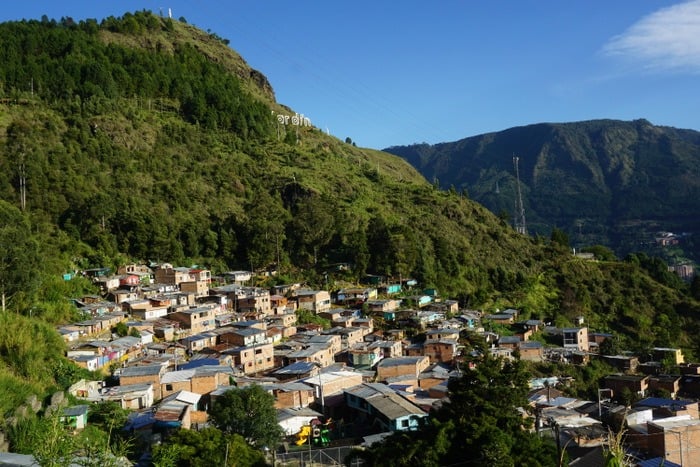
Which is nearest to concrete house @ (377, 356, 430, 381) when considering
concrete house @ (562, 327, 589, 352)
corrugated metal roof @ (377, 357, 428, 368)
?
corrugated metal roof @ (377, 357, 428, 368)

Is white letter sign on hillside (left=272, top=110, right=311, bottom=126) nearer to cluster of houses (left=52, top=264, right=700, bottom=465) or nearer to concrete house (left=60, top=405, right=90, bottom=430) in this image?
cluster of houses (left=52, top=264, right=700, bottom=465)

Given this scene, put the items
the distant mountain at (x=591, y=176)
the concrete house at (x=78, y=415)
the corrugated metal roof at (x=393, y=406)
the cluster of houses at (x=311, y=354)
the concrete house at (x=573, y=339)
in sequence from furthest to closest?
1. the distant mountain at (x=591, y=176)
2. the concrete house at (x=573, y=339)
3. the cluster of houses at (x=311, y=354)
4. the corrugated metal roof at (x=393, y=406)
5. the concrete house at (x=78, y=415)

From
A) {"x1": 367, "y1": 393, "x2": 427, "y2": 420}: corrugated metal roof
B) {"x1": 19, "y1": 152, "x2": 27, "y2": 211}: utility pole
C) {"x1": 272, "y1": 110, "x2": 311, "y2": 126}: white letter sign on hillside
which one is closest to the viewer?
{"x1": 367, "y1": 393, "x2": 427, "y2": 420}: corrugated metal roof

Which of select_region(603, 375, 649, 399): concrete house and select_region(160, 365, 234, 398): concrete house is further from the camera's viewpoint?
select_region(603, 375, 649, 399): concrete house

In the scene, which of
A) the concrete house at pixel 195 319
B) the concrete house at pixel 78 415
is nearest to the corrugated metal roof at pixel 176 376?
the concrete house at pixel 78 415

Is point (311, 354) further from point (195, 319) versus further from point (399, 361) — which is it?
point (195, 319)

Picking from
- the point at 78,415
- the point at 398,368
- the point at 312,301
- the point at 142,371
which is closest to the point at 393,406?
the point at 398,368

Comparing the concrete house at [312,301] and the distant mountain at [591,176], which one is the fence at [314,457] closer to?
the concrete house at [312,301]
